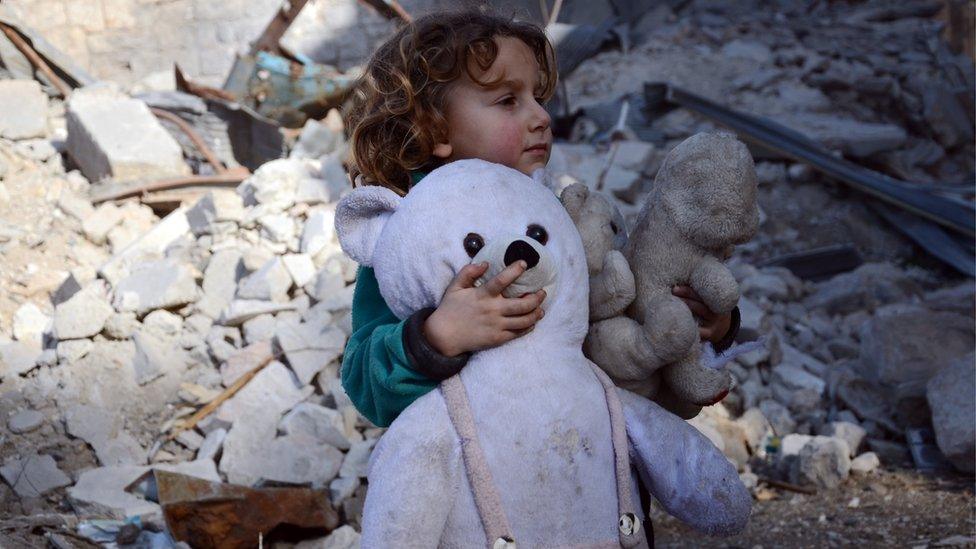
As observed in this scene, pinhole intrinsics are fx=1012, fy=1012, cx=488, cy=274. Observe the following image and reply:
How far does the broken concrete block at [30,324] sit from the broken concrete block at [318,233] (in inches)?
50.5

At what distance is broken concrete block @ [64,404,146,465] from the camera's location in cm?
409

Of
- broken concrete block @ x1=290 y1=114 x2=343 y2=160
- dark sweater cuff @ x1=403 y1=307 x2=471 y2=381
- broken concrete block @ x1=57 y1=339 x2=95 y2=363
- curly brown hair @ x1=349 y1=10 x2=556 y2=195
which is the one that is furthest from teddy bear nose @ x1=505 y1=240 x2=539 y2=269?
broken concrete block @ x1=290 y1=114 x2=343 y2=160

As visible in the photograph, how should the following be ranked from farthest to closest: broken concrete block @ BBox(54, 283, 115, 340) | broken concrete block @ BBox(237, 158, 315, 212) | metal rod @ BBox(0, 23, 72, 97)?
1. metal rod @ BBox(0, 23, 72, 97)
2. broken concrete block @ BBox(237, 158, 315, 212)
3. broken concrete block @ BBox(54, 283, 115, 340)

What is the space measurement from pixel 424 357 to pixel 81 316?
3407 mm

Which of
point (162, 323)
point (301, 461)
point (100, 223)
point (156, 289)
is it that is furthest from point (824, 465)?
point (100, 223)

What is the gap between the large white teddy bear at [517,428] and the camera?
5.46 ft

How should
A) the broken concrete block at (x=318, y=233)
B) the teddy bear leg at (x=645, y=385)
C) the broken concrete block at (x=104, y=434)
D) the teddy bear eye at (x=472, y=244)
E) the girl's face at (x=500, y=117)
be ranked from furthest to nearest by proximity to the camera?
the broken concrete block at (x=318, y=233), the broken concrete block at (x=104, y=434), the girl's face at (x=500, y=117), the teddy bear leg at (x=645, y=385), the teddy bear eye at (x=472, y=244)

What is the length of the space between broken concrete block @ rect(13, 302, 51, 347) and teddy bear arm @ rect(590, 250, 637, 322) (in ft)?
12.3

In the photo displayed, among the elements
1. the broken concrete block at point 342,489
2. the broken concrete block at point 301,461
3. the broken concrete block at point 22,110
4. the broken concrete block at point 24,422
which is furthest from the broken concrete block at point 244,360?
the broken concrete block at point 22,110

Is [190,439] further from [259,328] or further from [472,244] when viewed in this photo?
[472,244]

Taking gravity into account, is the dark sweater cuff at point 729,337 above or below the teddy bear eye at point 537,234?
below

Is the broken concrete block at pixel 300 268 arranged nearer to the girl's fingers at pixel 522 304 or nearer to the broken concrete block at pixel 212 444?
the broken concrete block at pixel 212 444

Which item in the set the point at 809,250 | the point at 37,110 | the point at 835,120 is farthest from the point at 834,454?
the point at 37,110

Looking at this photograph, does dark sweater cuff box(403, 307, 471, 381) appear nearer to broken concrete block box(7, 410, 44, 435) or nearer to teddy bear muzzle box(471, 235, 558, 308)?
teddy bear muzzle box(471, 235, 558, 308)
